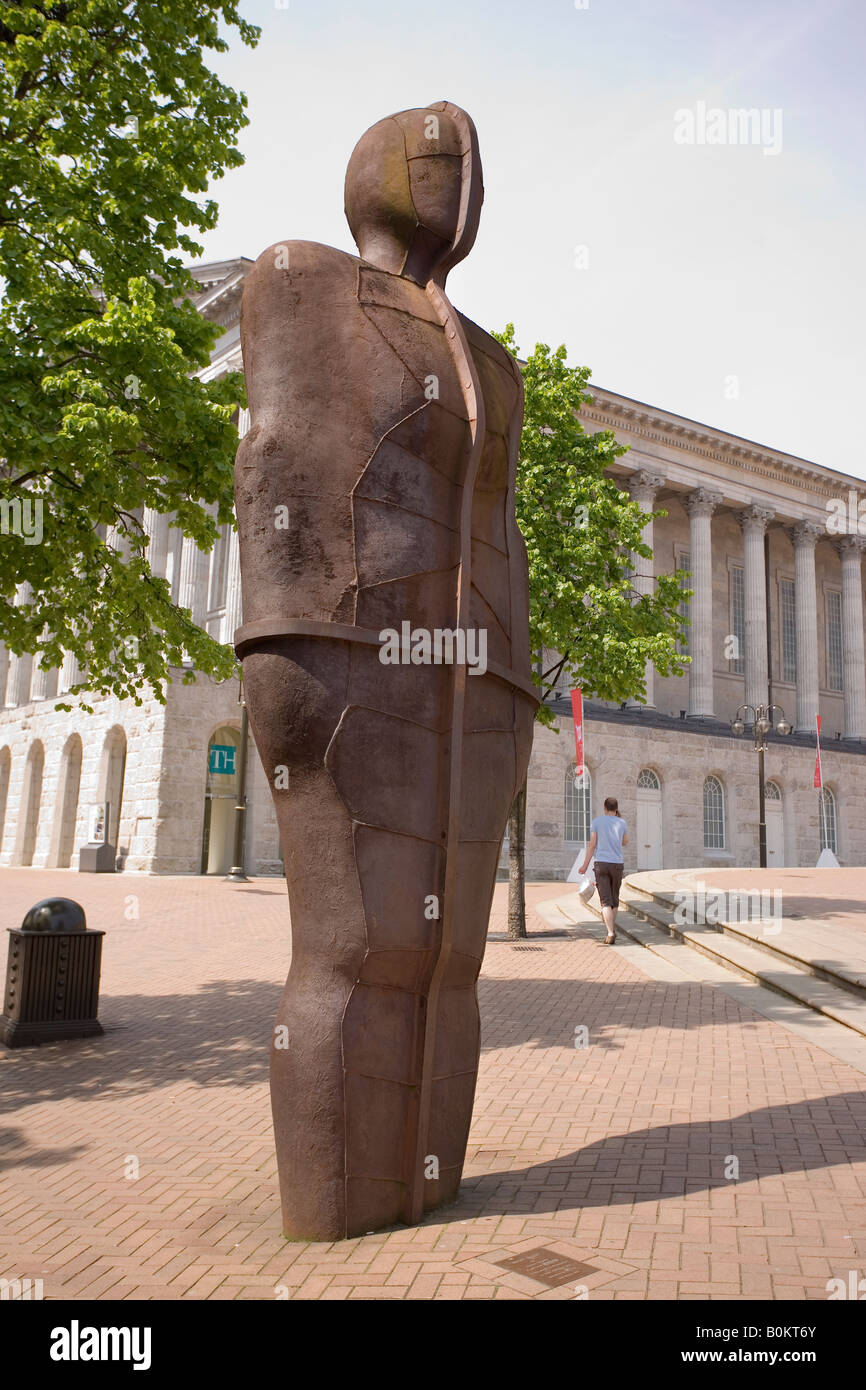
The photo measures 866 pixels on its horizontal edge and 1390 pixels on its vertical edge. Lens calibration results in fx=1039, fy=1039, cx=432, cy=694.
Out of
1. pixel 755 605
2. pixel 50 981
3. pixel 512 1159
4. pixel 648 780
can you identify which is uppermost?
pixel 755 605

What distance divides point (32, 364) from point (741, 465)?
151 ft

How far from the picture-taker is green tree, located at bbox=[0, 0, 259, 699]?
909 centimetres

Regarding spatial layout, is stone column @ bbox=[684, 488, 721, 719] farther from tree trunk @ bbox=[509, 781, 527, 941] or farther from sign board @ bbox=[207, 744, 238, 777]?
tree trunk @ bbox=[509, 781, 527, 941]

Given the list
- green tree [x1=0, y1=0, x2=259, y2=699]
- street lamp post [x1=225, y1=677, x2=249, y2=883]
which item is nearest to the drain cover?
green tree [x1=0, y1=0, x2=259, y2=699]

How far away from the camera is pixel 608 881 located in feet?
50.9

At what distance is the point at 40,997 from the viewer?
891 cm

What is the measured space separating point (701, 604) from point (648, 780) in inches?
374

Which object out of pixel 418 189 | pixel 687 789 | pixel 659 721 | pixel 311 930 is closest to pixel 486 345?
pixel 418 189

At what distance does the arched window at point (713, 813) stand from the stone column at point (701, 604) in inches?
123

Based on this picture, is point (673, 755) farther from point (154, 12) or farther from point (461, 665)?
point (461, 665)

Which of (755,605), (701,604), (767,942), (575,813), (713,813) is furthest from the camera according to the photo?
(755,605)

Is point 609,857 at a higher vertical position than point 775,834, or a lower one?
lower

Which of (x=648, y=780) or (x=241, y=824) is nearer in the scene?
(x=241, y=824)

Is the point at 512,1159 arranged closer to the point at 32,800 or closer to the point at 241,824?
the point at 241,824
